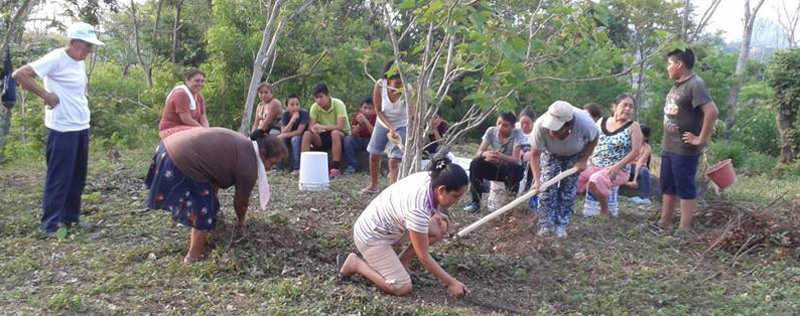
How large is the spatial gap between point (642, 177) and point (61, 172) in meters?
5.35

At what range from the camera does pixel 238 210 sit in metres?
4.39

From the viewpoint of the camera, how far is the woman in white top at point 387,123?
618 centimetres

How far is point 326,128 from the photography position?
331 inches

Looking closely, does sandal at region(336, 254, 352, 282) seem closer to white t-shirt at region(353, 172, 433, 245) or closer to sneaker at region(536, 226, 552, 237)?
white t-shirt at region(353, 172, 433, 245)

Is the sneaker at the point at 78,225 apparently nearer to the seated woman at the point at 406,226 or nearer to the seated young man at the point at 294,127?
the seated woman at the point at 406,226

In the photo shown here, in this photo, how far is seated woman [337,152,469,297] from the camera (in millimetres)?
3752

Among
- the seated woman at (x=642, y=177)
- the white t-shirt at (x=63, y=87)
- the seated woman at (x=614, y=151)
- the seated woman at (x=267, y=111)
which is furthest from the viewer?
the seated woman at (x=267, y=111)

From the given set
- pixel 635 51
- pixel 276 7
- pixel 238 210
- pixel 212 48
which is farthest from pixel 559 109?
Result: pixel 635 51

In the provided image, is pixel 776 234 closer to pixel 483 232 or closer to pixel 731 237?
pixel 731 237

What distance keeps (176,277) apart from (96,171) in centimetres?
376

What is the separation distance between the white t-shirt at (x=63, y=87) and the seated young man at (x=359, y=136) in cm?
370

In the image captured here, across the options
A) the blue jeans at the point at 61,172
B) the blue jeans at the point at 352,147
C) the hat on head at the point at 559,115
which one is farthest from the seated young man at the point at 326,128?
the hat on head at the point at 559,115

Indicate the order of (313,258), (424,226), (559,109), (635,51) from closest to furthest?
(424,226), (313,258), (559,109), (635,51)

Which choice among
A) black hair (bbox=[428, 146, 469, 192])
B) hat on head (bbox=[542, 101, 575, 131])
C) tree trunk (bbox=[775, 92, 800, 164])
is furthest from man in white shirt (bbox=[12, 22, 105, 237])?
tree trunk (bbox=[775, 92, 800, 164])
